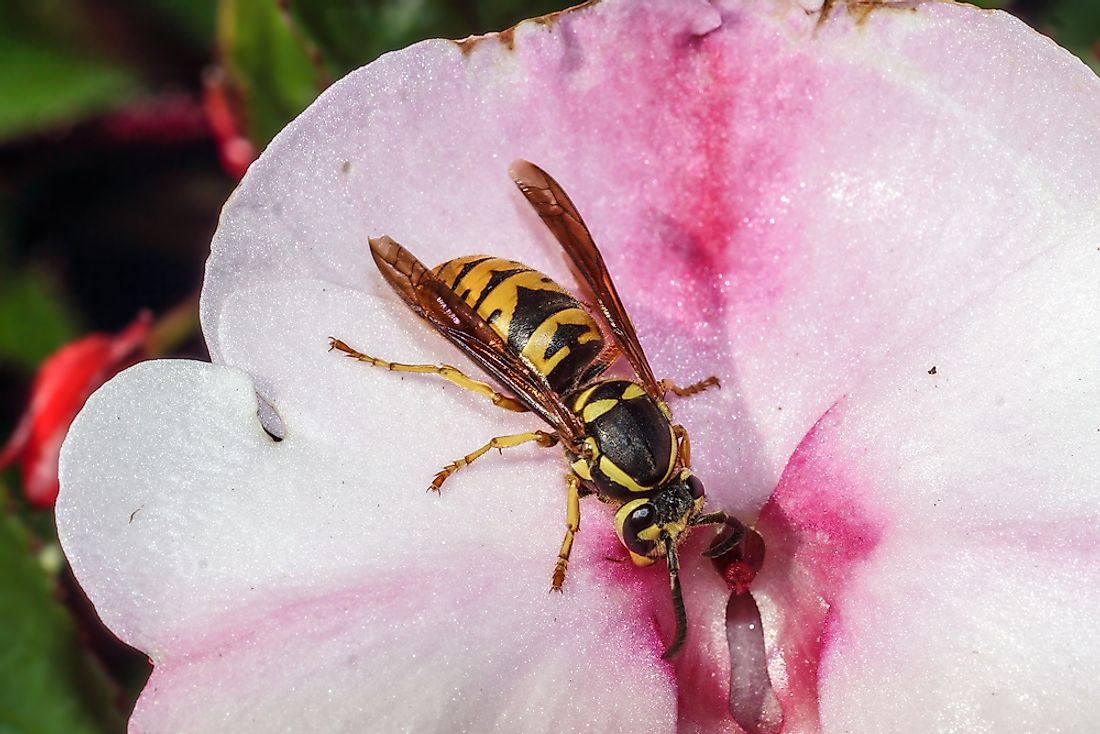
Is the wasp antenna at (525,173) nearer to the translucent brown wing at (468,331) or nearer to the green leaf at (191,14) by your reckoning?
Answer: the translucent brown wing at (468,331)

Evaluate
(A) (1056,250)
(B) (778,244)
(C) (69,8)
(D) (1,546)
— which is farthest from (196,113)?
(A) (1056,250)

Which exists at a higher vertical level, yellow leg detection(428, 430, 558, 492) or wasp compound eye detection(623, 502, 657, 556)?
yellow leg detection(428, 430, 558, 492)

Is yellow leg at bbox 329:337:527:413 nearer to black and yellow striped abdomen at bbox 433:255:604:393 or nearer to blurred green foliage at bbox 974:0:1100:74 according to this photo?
black and yellow striped abdomen at bbox 433:255:604:393

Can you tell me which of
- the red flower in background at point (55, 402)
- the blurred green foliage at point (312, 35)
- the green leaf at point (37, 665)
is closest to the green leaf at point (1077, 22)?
the blurred green foliage at point (312, 35)

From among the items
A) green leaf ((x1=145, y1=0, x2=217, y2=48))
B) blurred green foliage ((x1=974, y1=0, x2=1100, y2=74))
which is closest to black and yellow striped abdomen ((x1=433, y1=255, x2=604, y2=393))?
blurred green foliage ((x1=974, y1=0, x2=1100, y2=74))

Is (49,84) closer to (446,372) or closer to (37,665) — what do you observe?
(37,665)

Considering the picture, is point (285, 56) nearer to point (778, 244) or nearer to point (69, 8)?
point (69, 8)

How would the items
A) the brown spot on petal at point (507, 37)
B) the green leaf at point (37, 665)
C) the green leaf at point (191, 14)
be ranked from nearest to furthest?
the brown spot on petal at point (507, 37) < the green leaf at point (37, 665) < the green leaf at point (191, 14)
